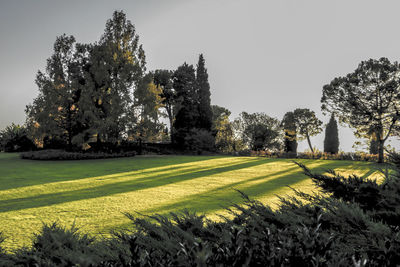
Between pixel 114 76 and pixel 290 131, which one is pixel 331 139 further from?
pixel 114 76

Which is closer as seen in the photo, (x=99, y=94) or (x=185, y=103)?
(x=99, y=94)

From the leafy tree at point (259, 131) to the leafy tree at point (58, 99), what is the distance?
22841 mm

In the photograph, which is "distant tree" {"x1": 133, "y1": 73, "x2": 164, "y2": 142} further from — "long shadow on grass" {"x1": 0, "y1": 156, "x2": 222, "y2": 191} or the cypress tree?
the cypress tree

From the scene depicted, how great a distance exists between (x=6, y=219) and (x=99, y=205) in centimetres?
185

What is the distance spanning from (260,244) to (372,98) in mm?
22006

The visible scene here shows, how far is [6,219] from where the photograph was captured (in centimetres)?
495

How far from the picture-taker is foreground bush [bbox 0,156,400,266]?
1.21m

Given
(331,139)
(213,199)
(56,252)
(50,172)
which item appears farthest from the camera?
(331,139)

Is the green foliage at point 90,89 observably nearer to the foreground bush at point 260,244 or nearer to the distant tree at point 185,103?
the distant tree at point 185,103

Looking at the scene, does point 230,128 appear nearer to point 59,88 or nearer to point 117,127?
point 117,127

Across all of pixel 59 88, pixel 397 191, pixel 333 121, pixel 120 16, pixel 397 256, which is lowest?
pixel 397 256

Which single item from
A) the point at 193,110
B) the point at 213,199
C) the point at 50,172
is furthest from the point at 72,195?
the point at 193,110

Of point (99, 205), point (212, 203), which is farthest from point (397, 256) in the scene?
point (99, 205)

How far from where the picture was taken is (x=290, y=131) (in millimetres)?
31891
